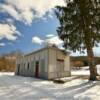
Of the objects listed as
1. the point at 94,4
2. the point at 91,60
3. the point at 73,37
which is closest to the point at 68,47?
the point at 73,37

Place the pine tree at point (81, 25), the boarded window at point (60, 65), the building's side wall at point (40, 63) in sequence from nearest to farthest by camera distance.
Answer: the pine tree at point (81, 25), the building's side wall at point (40, 63), the boarded window at point (60, 65)

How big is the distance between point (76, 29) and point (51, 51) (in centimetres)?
552

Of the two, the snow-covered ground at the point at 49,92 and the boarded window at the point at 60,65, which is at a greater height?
the boarded window at the point at 60,65

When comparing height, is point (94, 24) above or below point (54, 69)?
above

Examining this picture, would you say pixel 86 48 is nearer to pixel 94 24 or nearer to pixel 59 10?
pixel 94 24

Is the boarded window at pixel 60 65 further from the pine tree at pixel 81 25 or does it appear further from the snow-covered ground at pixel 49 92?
the snow-covered ground at pixel 49 92

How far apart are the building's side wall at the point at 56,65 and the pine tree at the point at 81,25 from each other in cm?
386

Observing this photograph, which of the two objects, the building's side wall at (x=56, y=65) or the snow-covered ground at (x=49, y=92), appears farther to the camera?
the building's side wall at (x=56, y=65)

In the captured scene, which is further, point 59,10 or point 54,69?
point 54,69

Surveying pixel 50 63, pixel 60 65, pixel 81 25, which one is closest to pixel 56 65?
pixel 60 65

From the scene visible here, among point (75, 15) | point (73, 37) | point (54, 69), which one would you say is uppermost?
point (75, 15)

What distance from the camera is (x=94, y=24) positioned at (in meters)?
16.9

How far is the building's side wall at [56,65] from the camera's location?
21.6m

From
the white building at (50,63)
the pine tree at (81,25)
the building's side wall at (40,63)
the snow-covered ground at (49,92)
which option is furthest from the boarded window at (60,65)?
the snow-covered ground at (49,92)
